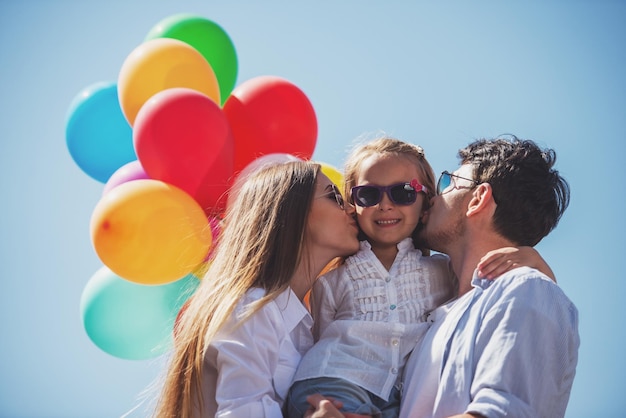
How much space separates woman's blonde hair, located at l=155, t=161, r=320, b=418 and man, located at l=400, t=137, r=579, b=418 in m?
0.61

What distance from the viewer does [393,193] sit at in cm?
295

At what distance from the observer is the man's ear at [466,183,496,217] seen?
2.80 metres

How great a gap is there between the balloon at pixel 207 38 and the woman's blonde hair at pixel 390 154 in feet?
6.98

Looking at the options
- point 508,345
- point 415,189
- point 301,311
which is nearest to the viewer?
point 508,345

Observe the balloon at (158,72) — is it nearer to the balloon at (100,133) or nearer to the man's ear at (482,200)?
the balloon at (100,133)

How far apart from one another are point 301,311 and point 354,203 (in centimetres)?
59

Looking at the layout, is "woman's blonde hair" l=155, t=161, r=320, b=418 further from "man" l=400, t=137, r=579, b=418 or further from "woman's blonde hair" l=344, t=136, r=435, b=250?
"man" l=400, t=137, r=579, b=418

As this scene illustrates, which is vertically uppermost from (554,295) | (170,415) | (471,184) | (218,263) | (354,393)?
(471,184)

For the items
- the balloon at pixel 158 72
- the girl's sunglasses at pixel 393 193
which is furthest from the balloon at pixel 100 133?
the girl's sunglasses at pixel 393 193

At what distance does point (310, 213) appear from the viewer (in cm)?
290

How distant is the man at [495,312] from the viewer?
224 cm

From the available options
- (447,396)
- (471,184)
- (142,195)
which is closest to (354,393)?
(447,396)

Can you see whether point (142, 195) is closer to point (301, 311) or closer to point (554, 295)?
point (301, 311)

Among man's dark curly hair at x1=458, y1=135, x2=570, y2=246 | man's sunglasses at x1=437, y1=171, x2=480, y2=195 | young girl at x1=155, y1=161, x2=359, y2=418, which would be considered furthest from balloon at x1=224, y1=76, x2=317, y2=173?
man's dark curly hair at x1=458, y1=135, x2=570, y2=246
